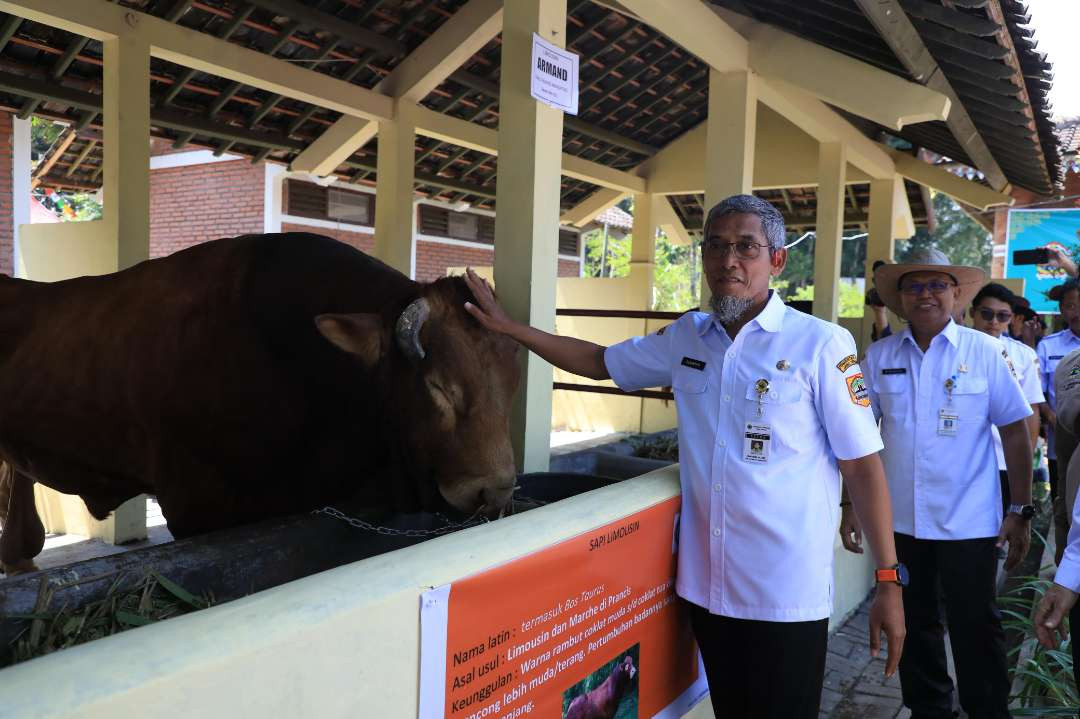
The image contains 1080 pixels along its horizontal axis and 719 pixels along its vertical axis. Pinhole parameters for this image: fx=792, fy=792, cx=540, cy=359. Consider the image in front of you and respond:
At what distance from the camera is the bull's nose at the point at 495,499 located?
8.54ft

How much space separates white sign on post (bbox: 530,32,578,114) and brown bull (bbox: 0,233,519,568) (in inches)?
37.4

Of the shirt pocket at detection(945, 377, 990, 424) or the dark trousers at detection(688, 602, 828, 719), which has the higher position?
the shirt pocket at detection(945, 377, 990, 424)

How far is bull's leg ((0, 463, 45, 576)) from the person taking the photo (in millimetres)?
4504

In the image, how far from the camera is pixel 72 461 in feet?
12.4

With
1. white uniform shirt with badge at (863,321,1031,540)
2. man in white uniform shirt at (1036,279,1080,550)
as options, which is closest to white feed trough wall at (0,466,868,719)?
white uniform shirt with badge at (863,321,1031,540)

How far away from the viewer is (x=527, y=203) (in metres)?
3.31

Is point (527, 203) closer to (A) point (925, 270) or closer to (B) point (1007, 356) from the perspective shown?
(A) point (925, 270)

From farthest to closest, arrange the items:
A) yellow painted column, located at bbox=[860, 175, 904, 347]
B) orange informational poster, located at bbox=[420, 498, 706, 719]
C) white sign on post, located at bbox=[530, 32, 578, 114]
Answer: yellow painted column, located at bbox=[860, 175, 904, 347], white sign on post, located at bbox=[530, 32, 578, 114], orange informational poster, located at bbox=[420, 498, 706, 719]

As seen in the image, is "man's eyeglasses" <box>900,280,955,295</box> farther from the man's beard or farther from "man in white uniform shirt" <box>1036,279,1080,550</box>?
the man's beard

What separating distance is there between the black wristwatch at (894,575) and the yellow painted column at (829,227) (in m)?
5.68

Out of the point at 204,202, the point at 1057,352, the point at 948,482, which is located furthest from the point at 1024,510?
the point at 204,202

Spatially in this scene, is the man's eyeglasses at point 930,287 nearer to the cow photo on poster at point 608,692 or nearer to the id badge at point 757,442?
the id badge at point 757,442

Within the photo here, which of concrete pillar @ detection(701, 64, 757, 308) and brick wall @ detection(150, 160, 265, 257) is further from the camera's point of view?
brick wall @ detection(150, 160, 265, 257)

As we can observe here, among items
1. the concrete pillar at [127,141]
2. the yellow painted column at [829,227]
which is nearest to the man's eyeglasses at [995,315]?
the yellow painted column at [829,227]
